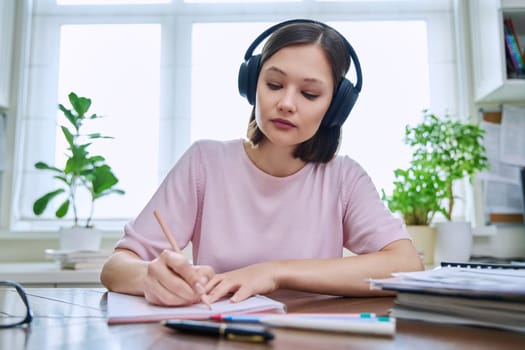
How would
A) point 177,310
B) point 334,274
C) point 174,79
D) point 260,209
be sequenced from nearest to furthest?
point 177,310 < point 334,274 < point 260,209 < point 174,79

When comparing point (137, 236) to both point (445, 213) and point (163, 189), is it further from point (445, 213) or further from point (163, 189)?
point (445, 213)

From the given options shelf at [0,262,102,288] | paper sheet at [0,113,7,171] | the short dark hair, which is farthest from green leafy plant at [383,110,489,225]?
paper sheet at [0,113,7,171]

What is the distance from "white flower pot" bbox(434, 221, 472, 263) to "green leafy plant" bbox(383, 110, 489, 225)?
0.24ft

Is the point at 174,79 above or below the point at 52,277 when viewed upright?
above

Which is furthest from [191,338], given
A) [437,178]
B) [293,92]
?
[437,178]

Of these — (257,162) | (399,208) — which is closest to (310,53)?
(257,162)

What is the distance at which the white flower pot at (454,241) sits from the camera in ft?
6.25

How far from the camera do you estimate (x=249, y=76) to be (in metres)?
1.04

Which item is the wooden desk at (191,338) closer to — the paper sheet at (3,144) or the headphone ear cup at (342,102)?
the headphone ear cup at (342,102)

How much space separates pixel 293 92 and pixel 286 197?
0.28 metres

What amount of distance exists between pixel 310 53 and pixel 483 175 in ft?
4.94

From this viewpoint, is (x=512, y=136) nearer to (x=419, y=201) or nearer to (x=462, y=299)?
(x=419, y=201)

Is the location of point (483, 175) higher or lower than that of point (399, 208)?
higher

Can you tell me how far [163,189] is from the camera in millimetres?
1120
